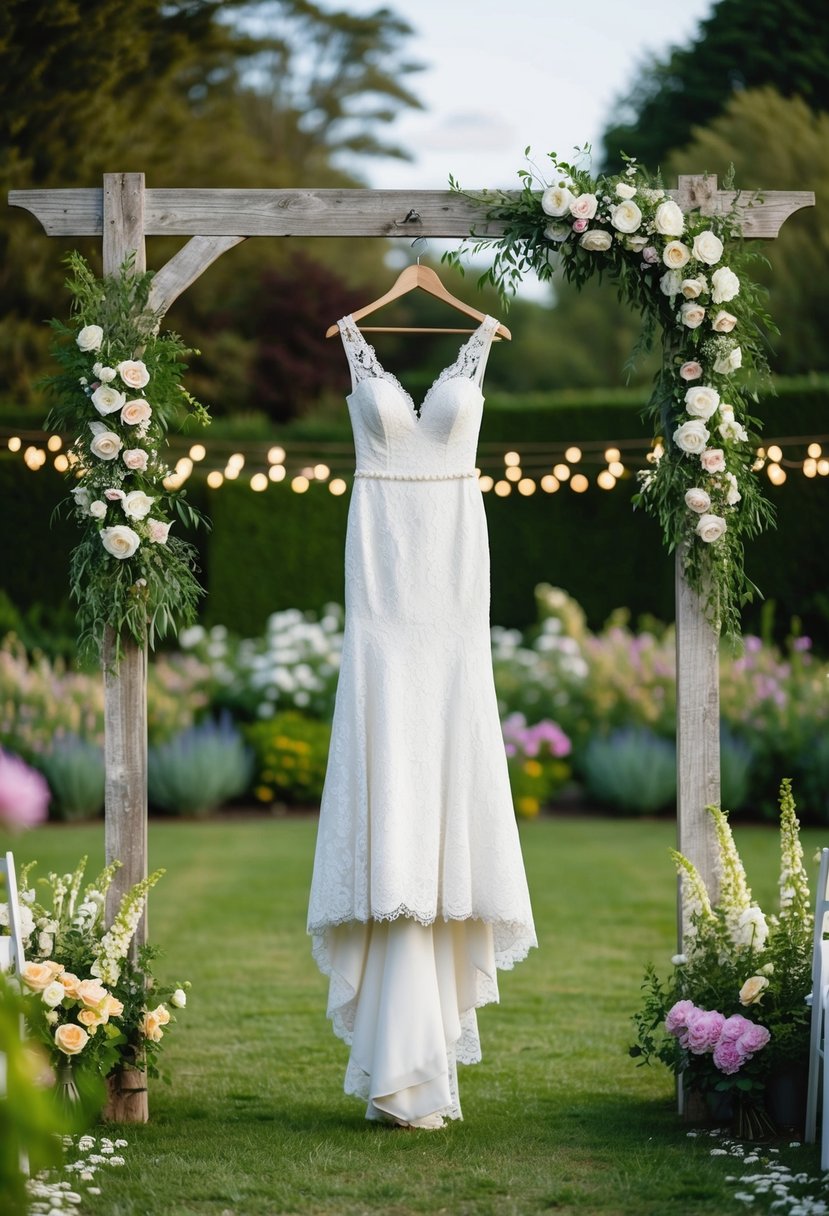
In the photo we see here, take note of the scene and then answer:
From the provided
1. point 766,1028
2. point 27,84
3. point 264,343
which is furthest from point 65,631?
point 264,343

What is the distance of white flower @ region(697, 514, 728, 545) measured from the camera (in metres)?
3.98

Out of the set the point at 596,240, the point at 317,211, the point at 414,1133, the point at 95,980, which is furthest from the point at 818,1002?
the point at 317,211

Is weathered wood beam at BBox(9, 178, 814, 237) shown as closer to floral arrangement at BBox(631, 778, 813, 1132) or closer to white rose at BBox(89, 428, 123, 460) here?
white rose at BBox(89, 428, 123, 460)

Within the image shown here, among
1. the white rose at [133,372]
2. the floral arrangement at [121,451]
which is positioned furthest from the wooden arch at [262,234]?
the white rose at [133,372]

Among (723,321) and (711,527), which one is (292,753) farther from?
(723,321)

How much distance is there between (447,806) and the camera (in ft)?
12.6

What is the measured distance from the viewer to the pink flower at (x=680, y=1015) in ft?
12.5

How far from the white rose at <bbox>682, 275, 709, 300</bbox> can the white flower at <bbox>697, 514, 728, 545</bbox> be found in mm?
595

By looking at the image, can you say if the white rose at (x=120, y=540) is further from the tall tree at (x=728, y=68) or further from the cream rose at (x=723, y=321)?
the tall tree at (x=728, y=68)

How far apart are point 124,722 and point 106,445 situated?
0.76 meters

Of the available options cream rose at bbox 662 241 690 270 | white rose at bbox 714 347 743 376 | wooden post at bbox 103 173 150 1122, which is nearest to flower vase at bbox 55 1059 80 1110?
wooden post at bbox 103 173 150 1122

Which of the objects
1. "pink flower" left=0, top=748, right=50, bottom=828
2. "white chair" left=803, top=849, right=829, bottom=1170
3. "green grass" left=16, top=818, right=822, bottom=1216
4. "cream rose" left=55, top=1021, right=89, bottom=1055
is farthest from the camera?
"cream rose" left=55, top=1021, right=89, bottom=1055

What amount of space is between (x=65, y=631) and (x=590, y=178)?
7.31m

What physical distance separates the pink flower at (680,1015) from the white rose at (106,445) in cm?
209
